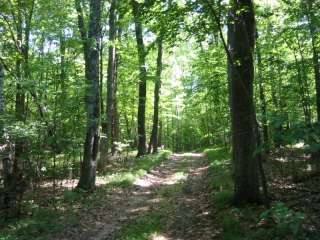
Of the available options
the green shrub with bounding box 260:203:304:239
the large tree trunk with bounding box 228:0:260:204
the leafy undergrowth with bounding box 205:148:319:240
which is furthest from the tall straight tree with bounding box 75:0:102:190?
the green shrub with bounding box 260:203:304:239

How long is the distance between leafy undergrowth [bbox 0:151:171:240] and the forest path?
10.8 inches

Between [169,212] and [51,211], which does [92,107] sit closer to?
[51,211]

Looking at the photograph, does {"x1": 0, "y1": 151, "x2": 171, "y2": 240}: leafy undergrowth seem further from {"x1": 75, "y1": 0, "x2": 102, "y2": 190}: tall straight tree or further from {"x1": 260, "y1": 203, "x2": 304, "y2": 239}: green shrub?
{"x1": 260, "y1": 203, "x2": 304, "y2": 239}: green shrub

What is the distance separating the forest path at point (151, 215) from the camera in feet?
25.3

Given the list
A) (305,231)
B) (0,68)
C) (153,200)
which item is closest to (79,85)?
(0,68)

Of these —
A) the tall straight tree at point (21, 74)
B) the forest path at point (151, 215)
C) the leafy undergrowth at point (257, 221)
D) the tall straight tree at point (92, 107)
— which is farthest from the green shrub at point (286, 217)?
the tall straight tree at point (92, 107)

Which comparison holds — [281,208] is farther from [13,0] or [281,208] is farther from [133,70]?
[133,70]

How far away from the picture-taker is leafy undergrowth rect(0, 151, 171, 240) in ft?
25.1

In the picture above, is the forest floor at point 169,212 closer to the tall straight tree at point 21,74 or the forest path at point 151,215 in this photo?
the forest path at point 151,215

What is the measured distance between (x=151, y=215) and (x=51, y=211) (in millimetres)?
2583

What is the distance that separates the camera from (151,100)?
36.5m

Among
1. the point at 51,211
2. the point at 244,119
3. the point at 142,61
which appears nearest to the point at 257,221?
the point at 244,119

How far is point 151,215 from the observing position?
30.5 feet

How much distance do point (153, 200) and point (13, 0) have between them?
8.63m
